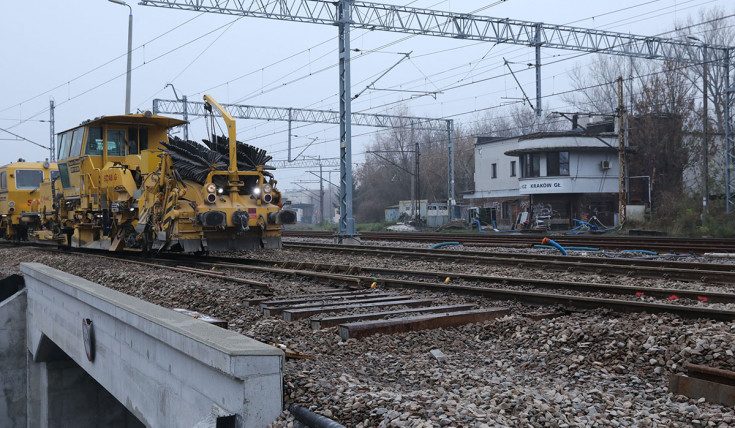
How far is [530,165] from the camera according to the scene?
40625mm

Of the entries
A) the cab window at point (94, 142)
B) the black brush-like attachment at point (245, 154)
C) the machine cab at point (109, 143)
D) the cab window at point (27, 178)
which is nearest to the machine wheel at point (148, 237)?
the machine cab at point (109, 143)

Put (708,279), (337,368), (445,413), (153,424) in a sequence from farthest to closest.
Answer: (708,279), (153,424), (337,368), (445,413)

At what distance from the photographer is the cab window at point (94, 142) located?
1461 centimetres

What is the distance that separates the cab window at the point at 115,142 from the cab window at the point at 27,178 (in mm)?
9777

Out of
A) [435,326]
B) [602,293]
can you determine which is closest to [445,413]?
[435,326]

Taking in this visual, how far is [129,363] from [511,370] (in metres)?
3.51

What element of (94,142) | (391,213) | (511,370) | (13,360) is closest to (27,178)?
(94,142)

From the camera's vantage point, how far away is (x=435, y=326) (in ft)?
20.9

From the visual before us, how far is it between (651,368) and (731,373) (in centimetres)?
81

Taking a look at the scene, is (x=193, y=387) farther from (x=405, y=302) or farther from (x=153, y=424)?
(x=405, y=302)

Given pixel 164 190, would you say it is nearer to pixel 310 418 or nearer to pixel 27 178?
pixel 310 418

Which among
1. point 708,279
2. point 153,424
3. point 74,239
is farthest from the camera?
point 74,239

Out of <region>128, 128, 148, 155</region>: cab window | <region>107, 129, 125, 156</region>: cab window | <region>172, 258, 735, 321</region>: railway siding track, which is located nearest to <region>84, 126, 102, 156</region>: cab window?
<region>107, 129, 125, 156</region>: cab window

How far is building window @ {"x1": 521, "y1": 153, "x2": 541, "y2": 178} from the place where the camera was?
40.2 meters
